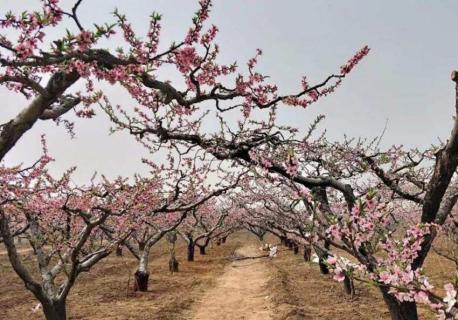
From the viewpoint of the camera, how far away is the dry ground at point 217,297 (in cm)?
1422

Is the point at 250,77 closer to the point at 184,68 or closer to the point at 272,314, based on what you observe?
the point at 184,68

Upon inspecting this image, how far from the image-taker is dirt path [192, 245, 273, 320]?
1434 centimetres

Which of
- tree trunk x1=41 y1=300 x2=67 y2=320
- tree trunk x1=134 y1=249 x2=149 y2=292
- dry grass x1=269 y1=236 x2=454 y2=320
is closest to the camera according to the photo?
tree trunk x1=41 y1=300 x2=67 y2=320

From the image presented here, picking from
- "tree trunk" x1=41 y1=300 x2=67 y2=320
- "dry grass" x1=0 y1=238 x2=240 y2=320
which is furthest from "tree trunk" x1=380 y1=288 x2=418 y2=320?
"dry grass" x1=0 y1=238 x2=240 y2=320

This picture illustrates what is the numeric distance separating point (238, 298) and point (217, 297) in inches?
33.8

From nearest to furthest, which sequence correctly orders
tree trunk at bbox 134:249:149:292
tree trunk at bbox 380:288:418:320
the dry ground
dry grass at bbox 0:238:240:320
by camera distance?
1. tree trunk at bbox 380:288:418:320
2. the dry ground
3. dry grass at bbox 0:238:240:320
4. tree trunk at bbox 134:249:149:292

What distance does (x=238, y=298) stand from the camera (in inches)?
679

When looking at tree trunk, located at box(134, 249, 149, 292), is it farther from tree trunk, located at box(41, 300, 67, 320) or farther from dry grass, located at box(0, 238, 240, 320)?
tree trunk, located at box(41, 300, 67, 320)

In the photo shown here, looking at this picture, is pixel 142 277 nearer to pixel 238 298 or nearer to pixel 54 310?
pixel 238 298

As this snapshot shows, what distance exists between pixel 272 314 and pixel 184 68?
11047 millimetres

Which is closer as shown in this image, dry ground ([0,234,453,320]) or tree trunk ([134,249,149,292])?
dry ground ([0,234,453,320])

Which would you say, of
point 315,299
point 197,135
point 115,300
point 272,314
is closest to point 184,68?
point 197,135

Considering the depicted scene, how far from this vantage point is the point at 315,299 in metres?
16.2

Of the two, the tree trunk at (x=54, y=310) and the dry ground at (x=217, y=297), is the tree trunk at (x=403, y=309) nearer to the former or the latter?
the tree trunk at (x=54, y=310)
